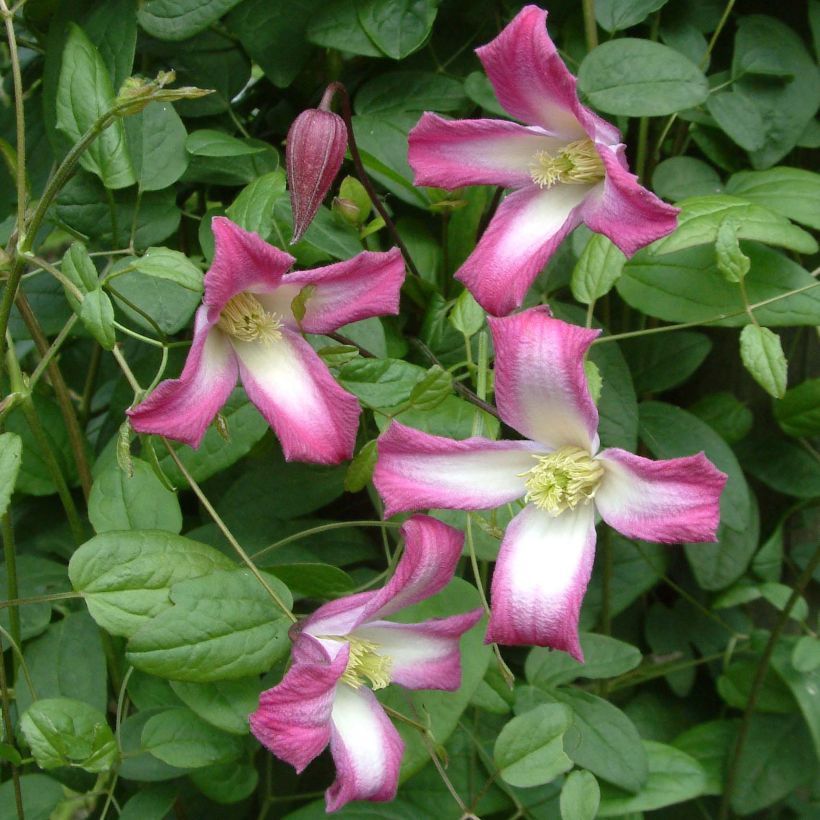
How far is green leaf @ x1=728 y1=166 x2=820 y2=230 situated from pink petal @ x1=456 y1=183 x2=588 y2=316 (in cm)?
16

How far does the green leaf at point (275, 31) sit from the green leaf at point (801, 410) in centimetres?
44

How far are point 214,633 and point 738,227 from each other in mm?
386

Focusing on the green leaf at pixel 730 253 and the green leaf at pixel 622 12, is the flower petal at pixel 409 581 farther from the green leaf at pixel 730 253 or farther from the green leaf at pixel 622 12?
the green leaf at pixel 622 12

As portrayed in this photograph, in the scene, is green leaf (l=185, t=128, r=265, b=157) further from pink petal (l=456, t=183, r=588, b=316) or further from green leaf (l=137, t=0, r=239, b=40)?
pink petal (l=456, t=183, r=588, b=316)

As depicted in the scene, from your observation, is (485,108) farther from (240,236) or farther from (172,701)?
(172,701)

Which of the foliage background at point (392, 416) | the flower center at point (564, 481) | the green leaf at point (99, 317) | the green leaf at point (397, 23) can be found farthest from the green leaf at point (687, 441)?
the green leaf at point (99, 317)

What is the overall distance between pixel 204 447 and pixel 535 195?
0.26 metres

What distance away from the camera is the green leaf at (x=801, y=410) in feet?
2.51

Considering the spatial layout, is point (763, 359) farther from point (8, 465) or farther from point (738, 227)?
point (8, 465)

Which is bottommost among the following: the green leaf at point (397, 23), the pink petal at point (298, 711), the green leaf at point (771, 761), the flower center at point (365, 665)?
the green leaf at point (771, 761)

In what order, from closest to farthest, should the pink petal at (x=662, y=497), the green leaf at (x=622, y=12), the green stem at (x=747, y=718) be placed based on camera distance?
the pink petal at (x=662, y=497) < the green leaf at (x=622, y=12) < the green stem at (x=747, y=718)

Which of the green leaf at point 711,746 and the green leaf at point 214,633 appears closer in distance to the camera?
the green leaf at point 214,633

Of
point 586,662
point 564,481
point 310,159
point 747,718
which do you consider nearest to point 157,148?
point 310,159

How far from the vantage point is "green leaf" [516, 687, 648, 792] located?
2.30 ft
